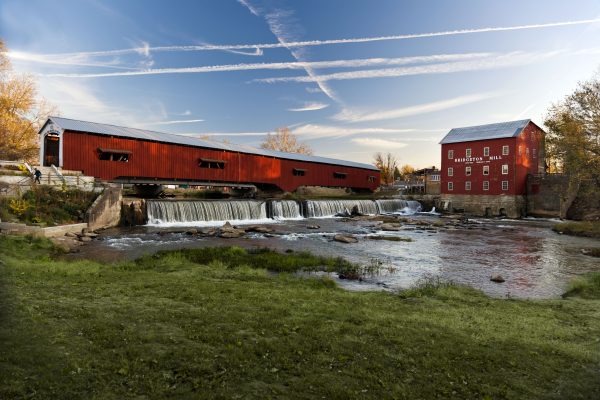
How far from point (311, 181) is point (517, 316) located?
138 feet

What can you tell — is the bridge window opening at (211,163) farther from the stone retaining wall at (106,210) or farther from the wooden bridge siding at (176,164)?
the stone retaining wall at (106,210)

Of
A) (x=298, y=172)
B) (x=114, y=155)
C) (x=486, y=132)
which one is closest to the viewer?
(x=114, y=155)

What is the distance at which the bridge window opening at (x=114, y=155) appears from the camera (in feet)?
93.1

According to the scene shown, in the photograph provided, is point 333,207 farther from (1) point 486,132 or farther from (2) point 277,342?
(2) point 277,342

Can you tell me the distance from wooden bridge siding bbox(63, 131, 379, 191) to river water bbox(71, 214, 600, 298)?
832 cm

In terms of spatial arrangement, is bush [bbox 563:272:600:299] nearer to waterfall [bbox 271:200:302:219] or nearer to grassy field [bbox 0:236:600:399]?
grassy field [bbox 0:236:600:399]

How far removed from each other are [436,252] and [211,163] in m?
25.7

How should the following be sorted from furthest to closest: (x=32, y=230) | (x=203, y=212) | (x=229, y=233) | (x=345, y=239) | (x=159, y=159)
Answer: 1. (x=159, y=159)
2. (x=203, y=212)
3. (x=229, y=233)
4. (x=345, y=239)
5. (x=32, y=230)

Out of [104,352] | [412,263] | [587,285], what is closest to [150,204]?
[412,263]

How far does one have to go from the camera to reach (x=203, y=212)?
2839cm

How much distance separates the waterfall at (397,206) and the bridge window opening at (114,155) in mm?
27801

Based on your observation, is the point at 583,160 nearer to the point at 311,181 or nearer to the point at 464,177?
the point at 464,177

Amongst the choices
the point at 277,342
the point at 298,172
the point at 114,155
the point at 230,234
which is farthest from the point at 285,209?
the point at 277,342

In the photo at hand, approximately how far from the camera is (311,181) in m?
48.7
